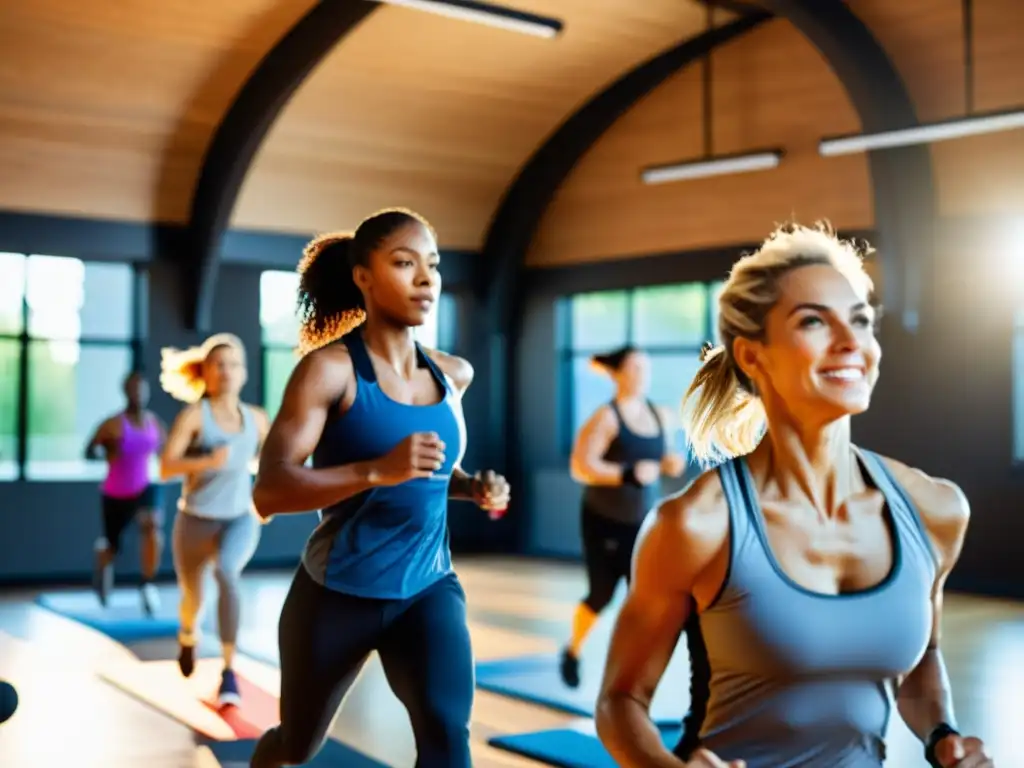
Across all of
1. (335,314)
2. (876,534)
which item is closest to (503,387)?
(335,314)

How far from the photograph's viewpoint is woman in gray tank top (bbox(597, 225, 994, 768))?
1628 millimetres

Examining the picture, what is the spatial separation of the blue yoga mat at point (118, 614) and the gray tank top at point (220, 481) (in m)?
2.12

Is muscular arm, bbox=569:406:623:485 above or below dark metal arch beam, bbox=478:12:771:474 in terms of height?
below

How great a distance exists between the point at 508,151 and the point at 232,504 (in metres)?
6.54

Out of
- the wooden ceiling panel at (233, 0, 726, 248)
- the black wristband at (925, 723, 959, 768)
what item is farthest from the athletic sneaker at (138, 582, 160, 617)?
the black wristband at (925, 723, 959, 768)

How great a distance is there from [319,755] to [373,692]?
49.0 inches

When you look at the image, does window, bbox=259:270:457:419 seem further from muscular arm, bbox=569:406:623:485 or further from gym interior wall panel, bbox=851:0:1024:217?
muscular arm, bbox=569:406:623:485

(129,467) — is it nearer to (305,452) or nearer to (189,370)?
(189,370)

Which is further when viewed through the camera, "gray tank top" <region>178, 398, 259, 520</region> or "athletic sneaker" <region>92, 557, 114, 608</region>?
"athletic sneaker" <region>92, 557, 114, 608</region>

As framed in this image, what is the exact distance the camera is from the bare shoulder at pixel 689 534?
1.64 m

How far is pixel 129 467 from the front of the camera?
8742 mm

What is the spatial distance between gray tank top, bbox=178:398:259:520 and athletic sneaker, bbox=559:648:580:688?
58.9 inches

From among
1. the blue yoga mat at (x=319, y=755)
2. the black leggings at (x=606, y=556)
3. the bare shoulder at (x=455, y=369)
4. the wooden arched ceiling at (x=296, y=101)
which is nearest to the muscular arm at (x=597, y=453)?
the black leggings at (x=606, y=556)

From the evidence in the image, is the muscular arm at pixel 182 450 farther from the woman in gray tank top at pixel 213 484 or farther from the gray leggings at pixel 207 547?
the gray leggings at pixel 207 547
